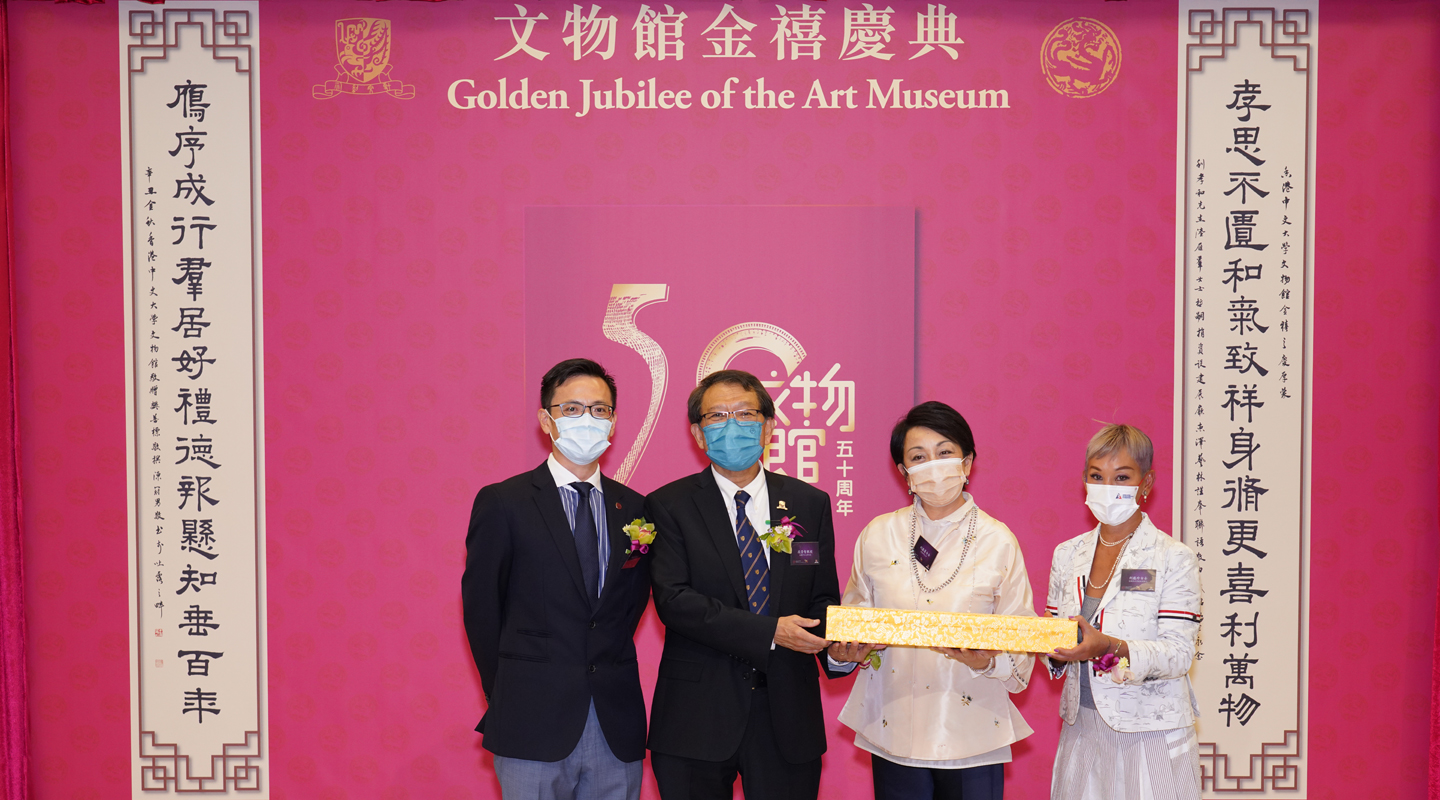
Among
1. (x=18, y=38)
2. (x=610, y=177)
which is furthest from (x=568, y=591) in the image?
(x=18, y=38)

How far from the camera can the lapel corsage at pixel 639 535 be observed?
2.59 metres

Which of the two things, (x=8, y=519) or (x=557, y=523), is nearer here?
(x=557, y=523)

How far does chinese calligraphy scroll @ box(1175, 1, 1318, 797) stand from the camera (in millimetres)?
3887

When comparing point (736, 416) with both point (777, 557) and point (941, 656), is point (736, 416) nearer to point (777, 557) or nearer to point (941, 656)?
point (777, 557)

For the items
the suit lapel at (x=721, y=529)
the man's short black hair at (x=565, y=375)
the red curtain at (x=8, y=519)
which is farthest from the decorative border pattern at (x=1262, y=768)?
the red curtain at (x=8, y=519)

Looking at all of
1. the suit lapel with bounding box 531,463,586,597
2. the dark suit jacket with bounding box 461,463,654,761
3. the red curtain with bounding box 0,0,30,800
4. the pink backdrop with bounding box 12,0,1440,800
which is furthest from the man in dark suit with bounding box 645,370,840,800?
the red curtain with bounding box 0,0,30,800

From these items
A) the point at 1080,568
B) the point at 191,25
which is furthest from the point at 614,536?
the point at 191,25

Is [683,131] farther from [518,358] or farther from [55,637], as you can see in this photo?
[55,637]

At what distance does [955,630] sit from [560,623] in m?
1.07

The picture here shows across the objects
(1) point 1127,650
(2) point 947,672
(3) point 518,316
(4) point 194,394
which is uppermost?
(3) point 518,316

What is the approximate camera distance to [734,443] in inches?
105

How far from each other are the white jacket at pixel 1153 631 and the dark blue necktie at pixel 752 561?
806mm

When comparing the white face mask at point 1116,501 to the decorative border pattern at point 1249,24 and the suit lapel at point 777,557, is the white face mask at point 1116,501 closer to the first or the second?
the suit lapel at point 777,557

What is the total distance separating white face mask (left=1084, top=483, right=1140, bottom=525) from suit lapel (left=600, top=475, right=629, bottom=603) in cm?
131
